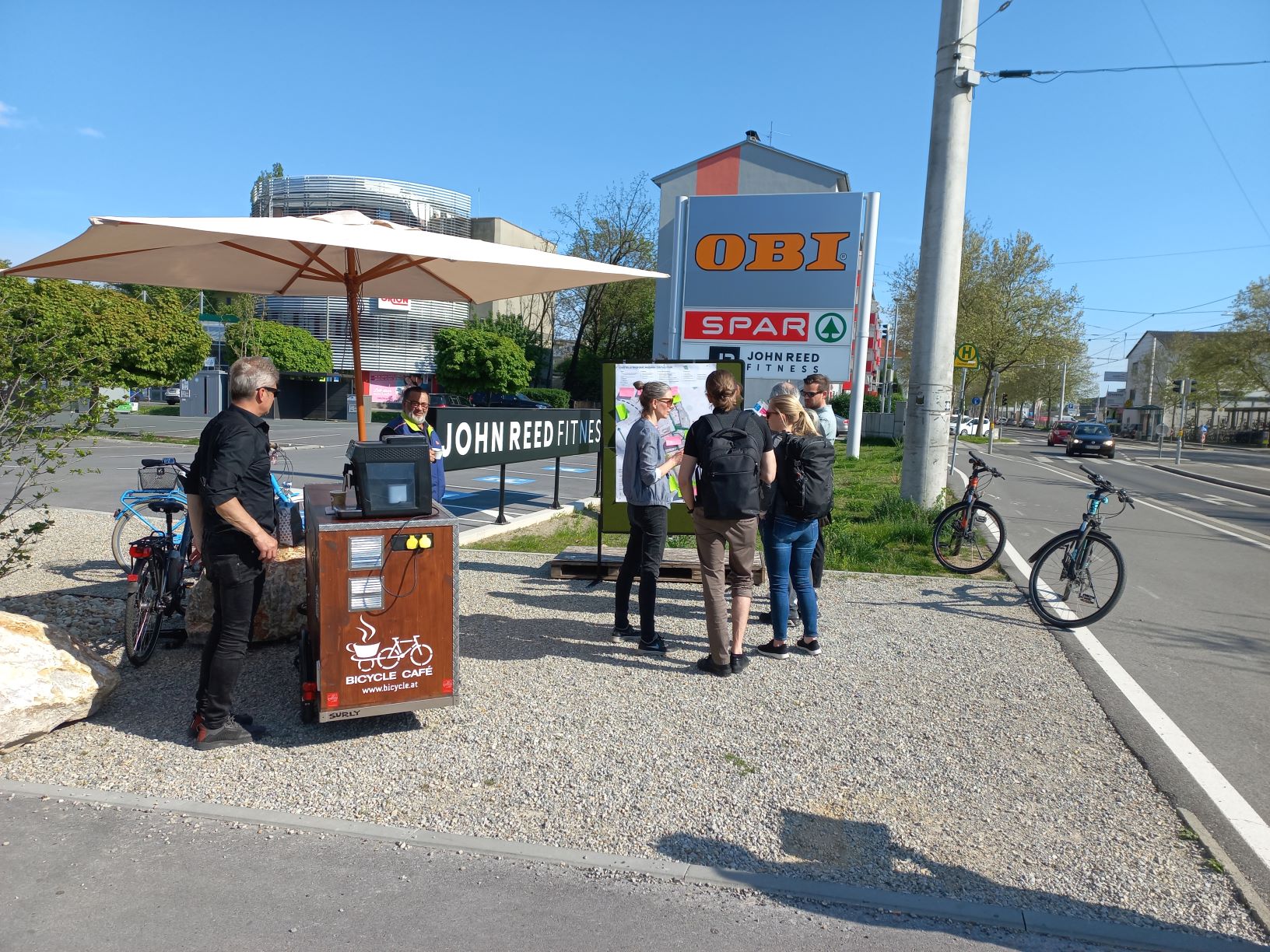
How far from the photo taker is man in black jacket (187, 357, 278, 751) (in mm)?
3939

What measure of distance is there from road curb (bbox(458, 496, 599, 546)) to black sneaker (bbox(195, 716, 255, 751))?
3979mm

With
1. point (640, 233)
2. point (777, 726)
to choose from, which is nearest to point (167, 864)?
point (777, 726)

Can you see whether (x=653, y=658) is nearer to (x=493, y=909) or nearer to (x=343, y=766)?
(x=343, y=766)

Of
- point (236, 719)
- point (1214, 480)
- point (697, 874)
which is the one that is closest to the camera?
point (697, 874)

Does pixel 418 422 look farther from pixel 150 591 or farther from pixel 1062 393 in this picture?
pixel 1062 393

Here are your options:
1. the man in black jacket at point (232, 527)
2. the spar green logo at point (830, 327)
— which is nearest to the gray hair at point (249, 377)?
the man in black jacket at point (232, 527)

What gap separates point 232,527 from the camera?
13.1ft

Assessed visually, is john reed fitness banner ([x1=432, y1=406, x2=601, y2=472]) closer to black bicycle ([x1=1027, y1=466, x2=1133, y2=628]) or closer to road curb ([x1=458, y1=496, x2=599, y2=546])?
road curb ([x1=458, y1=496, x2=599, y2=546])

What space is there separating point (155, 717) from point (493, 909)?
2535 millimetres

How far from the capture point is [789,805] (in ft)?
12.0

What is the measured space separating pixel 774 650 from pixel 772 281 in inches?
264

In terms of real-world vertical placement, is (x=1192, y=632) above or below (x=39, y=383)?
below

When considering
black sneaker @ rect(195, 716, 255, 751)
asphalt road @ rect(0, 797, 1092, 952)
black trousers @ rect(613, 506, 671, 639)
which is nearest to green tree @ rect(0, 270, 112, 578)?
black sneaker @ rect(195, 716, 255, 751)

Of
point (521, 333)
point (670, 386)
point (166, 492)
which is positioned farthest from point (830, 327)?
point (521, 333)
